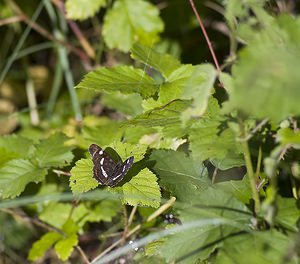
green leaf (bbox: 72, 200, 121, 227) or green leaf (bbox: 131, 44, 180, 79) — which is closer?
green leaf (bbox: 131, 44, 180, 79)

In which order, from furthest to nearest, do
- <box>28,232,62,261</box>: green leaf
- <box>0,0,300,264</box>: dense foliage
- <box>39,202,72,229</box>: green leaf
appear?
<box>39,202,72,229</box>: green leaf → <box>28,232,62,261</box>: green leaf → <box>0,0,300,264</box>: dense foliage

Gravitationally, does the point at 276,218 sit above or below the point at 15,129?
above

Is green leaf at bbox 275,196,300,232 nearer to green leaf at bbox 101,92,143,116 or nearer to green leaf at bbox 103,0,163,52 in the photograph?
A: green leaf at bbox 101,92,143,116

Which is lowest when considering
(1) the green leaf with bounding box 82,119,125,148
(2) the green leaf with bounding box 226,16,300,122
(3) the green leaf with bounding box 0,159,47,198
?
(1) the green leaf with bounding box 82,119,125,148

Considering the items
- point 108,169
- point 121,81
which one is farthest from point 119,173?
point 121,81

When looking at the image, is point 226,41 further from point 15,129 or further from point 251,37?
point 251,37

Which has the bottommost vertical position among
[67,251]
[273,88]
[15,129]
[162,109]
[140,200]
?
[15,129]

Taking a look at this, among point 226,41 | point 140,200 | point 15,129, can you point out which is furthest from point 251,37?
point 15,129

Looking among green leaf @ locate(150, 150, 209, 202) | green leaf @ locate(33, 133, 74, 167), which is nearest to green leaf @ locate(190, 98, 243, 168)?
green leaf @ locate(150, 150, 209, 202)
